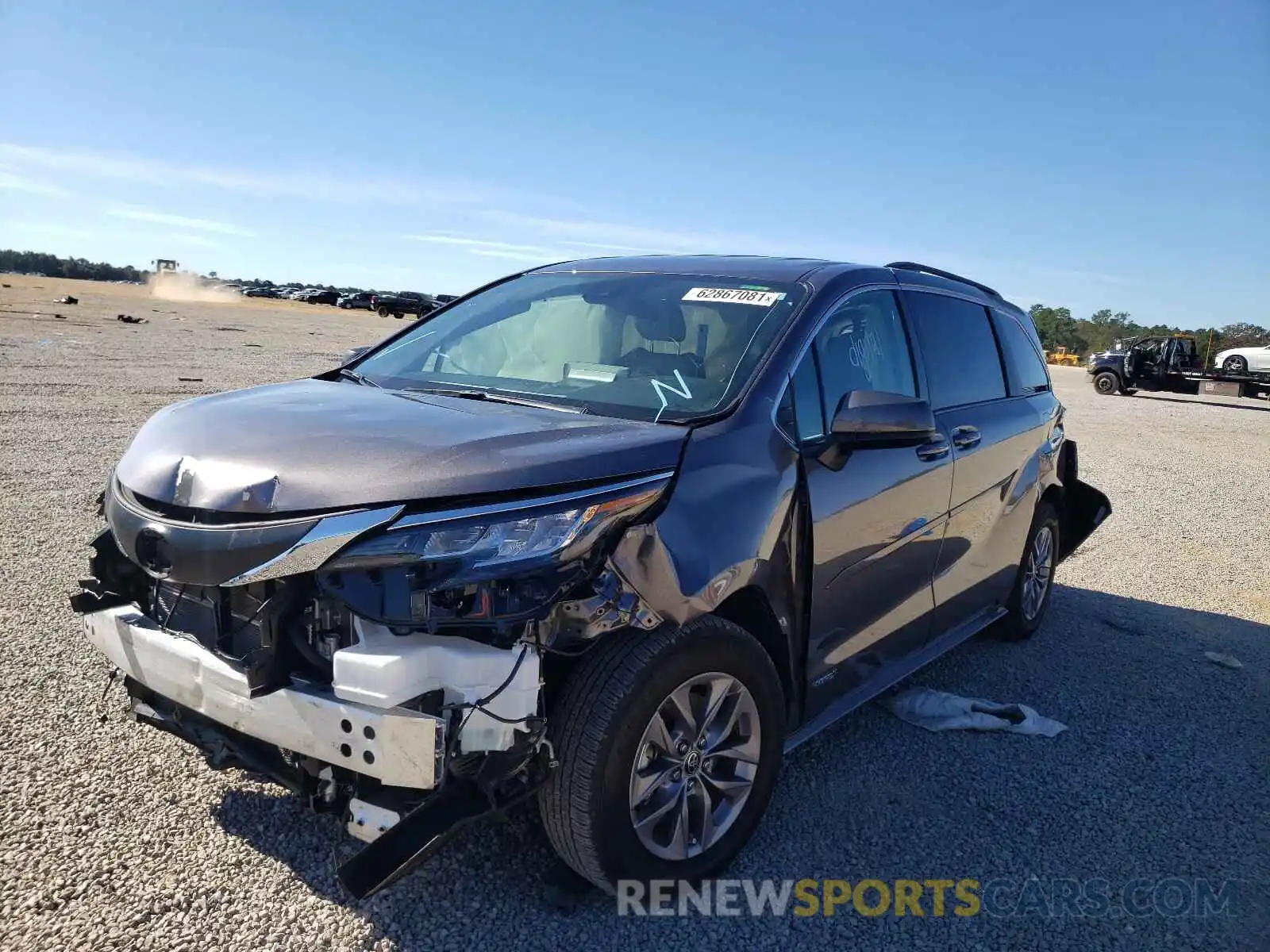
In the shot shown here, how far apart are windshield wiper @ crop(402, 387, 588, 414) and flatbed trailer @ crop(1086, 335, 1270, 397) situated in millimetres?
29223

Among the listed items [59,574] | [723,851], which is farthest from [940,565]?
[59,574]

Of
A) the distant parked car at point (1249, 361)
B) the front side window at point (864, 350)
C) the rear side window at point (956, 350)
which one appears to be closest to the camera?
the front side window at point (864, 350)

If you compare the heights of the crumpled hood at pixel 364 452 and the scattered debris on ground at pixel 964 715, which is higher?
the crumpled hood at pixel 364 452

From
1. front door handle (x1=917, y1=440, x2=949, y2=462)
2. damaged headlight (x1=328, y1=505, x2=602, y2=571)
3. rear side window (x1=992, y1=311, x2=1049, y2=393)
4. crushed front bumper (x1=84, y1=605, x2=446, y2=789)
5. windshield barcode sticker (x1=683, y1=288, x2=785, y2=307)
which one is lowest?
crushed front bumper (x1=84, y1=605, x2=446, y2=789)

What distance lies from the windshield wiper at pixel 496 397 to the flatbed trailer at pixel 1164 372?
95.9 ft

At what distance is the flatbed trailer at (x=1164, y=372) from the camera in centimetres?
2744

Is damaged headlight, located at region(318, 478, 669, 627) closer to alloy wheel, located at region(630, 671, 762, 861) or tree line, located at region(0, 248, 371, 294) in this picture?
alloy wheel, located at region(630, 671, 762, 861)

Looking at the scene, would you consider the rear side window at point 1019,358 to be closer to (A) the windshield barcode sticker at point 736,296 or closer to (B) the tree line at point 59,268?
(A) the windshield barcode sticker at point 736,296

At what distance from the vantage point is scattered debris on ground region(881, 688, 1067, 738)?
4121 mm

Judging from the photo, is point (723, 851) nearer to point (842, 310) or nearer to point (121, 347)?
point (842, 310)

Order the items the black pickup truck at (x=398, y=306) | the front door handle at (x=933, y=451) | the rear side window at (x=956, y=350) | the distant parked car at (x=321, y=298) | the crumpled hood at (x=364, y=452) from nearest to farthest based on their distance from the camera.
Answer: the crumpled hood at (x=364, y=452) < the front door handle at (x=933, y=451) < the rear side window at (x=956, y=350) < the black pickup truck at (x=398, y=306) < the distant parked car at (x=321, y=298)


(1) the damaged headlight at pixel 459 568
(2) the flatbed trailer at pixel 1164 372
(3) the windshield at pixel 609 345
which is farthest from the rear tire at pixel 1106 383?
(1) the damaged headlight at pixel 459 568

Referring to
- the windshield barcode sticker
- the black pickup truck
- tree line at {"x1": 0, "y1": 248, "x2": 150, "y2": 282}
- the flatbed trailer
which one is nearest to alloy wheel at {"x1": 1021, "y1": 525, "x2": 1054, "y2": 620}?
the windshield barcode sticker

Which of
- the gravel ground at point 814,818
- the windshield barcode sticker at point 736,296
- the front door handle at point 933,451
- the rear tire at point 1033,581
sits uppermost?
the windshield barcode sticker at point 736,296
